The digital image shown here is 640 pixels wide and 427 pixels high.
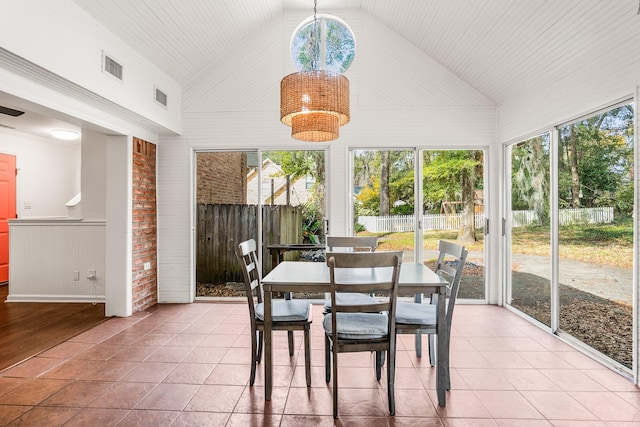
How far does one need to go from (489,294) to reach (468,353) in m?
1.86

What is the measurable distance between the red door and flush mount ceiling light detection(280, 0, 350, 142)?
5483mm

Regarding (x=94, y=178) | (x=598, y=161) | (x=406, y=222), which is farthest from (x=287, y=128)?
(x=598, y=161)

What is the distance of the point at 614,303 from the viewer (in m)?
2.94

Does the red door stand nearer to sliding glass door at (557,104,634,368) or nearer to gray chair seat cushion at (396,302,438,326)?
gray chair seat cushion at (396,302,438,326)

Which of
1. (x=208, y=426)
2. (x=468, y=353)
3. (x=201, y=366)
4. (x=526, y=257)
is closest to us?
(x=208, y=426)

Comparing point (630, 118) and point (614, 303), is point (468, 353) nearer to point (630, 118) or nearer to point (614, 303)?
point (614, 303)

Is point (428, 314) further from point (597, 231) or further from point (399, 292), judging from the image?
point (597, 231)

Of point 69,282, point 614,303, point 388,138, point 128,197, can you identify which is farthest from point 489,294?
point 69,282

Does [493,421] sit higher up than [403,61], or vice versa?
[403,61]

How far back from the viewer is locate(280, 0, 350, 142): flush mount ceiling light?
260cm

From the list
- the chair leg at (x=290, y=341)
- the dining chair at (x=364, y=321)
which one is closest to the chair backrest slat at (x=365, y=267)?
the dining chair at (x=364, y=321)

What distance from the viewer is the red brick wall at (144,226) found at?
171 inches

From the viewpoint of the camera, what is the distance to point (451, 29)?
3957mm

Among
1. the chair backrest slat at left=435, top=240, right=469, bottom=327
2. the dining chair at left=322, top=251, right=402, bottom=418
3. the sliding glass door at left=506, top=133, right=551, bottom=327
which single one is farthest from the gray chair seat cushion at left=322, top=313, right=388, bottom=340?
the sliding glass door at left=506, top=133, right=551, bottom=327
